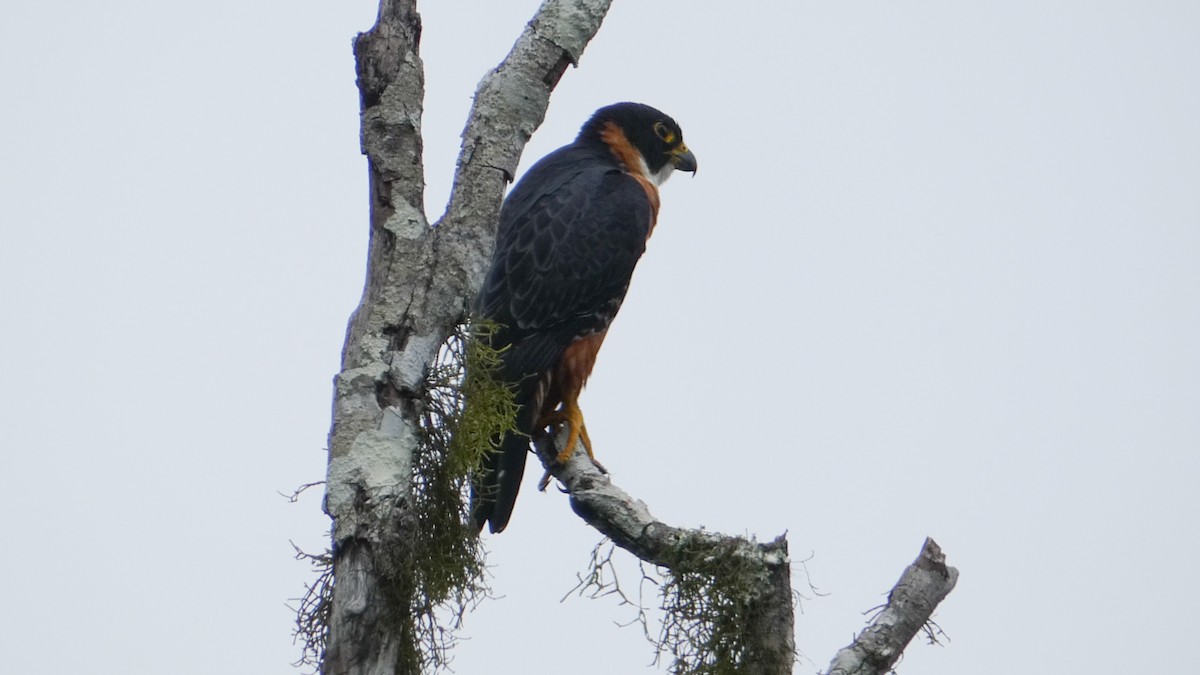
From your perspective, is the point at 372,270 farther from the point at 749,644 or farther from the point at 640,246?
the point at 640,246

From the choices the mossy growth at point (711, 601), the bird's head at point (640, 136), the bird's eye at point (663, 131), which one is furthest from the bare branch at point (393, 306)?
the bird's eye at point (663, 131)

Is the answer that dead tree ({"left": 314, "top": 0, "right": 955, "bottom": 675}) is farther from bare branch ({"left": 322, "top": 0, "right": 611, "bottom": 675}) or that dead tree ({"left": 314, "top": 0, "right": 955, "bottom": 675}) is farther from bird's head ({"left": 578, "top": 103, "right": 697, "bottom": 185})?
bird's head ({"left": 578, "top": 103, "right": 697, "bottom": 185})

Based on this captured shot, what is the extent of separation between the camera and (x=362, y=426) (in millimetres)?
3207

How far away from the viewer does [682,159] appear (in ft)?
22.8

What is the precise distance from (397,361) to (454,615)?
2.52ft

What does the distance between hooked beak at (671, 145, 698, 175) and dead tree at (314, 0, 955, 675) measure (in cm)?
273

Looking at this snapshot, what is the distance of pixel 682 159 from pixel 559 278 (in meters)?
1.68

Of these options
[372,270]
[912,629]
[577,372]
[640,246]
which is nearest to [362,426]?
[372,270]

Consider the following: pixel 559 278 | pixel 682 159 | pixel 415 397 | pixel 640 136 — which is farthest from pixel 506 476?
pixel 682 159

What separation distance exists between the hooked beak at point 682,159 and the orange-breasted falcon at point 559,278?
0.67m

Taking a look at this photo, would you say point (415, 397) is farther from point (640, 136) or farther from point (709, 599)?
point (640, 136)

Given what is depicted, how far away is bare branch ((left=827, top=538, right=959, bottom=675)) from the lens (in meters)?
3.58

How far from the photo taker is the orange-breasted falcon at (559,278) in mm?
5328

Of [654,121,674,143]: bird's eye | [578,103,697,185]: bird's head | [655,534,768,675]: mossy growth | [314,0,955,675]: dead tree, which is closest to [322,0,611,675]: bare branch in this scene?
[314,0,955,675]: dead tree
